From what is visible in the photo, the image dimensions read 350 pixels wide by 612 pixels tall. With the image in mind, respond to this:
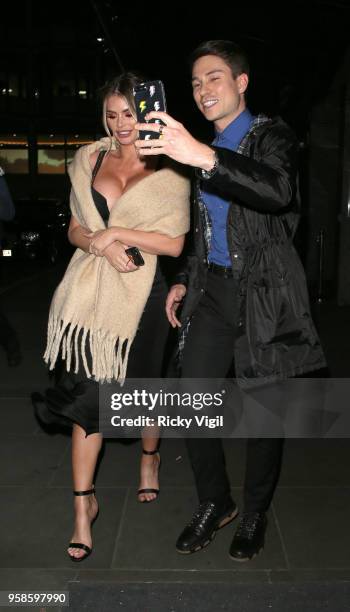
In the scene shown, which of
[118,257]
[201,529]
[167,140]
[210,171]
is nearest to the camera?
[167,140]

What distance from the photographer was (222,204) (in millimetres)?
2869

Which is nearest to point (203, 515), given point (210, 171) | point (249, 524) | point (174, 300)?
point (249, 524)

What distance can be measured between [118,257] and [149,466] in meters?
1.30

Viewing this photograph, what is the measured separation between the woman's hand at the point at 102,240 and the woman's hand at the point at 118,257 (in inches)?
0.8

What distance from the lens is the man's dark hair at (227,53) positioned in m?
2.71

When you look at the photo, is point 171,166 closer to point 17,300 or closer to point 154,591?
point 154,591

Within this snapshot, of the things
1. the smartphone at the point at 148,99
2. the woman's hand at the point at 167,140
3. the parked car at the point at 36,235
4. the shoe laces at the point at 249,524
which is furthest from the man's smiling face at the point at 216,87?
the parked car at the point at 36,235

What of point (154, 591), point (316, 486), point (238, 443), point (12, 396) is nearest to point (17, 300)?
point (12, 396)

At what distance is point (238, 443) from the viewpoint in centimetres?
449

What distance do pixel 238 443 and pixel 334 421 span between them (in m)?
0.80

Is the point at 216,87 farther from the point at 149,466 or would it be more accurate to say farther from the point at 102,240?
the point at 149,466

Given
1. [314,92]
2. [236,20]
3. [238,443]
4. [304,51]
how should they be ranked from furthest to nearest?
[314,92]
[304,51]
[236,20]
[238,443]

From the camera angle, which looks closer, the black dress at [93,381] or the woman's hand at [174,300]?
the black dress at [93,381]

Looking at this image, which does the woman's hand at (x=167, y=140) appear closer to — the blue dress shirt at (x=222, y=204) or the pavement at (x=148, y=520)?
the blue dress shirt at (x=222, y=204)
